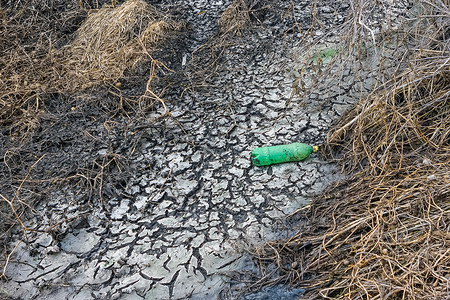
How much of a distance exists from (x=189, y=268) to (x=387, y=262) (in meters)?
1.06

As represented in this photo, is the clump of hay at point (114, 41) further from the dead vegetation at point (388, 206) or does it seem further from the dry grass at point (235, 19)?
the dead vegetation at point (388, 206)

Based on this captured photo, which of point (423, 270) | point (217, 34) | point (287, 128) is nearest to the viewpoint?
point (423, 270)

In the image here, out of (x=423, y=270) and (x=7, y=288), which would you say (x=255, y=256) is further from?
(x=7, y=288)

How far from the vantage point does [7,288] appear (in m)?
2.27

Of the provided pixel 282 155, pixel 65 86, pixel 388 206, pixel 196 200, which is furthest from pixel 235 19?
pixel 388 206

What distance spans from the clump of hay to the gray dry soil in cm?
65

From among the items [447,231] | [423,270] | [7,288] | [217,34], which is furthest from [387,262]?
[217,34]

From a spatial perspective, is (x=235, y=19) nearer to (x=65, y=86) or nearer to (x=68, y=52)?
(x=68, y=52)

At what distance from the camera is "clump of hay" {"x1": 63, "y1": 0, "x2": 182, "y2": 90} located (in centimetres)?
373

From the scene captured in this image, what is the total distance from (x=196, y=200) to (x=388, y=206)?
1.20 meters

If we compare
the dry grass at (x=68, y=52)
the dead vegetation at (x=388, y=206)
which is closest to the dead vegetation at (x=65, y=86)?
the dry grass at (x=68, y=52)

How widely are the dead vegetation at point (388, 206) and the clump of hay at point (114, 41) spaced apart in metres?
2.07

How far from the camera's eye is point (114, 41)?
396 centimetres

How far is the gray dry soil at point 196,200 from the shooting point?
88.8 inches
